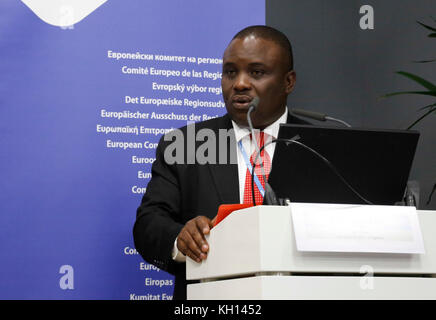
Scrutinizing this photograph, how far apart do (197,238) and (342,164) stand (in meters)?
0.48

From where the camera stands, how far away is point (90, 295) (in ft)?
10.1

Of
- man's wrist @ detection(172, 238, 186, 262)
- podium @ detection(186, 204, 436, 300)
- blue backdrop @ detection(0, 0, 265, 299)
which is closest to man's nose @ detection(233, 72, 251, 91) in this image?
blue backdrop @ detection(0, 0, 265, 299)

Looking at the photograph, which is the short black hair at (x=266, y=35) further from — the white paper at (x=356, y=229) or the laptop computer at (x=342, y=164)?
the white paper at (x=356, y=229)

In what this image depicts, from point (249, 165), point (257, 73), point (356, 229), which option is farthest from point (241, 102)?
point (356, 229)

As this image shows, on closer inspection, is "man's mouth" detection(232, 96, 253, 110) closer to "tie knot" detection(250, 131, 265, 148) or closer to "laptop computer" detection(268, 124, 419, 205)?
"tie knot" detection(250, 131, 265, 148)

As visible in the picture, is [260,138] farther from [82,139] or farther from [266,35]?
[82,139]

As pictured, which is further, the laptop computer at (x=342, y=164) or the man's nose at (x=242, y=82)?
the man's nose at (x=242, y=82)

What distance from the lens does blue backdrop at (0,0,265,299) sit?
9.98ft

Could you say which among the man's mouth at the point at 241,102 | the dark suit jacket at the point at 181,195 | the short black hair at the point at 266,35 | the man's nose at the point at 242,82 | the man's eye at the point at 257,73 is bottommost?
the dark suit jacket at the point at 181,195

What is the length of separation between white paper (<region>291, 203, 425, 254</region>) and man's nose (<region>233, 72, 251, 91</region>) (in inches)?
52.1

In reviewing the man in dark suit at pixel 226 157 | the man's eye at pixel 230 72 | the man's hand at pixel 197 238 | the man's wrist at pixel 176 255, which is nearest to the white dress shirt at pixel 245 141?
the man in dark suit at pixel 226 157

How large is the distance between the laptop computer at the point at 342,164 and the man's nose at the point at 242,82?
1117 mm

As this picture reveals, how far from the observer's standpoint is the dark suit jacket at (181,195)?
264 centimetres

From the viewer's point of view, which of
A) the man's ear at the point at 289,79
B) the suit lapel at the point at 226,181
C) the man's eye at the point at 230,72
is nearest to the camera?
the suit lapel at the point at 226,181
